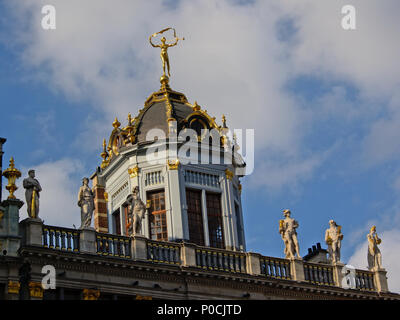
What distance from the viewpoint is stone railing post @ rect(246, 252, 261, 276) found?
149 ft

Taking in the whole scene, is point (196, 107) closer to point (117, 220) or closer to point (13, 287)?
point (117, 220)

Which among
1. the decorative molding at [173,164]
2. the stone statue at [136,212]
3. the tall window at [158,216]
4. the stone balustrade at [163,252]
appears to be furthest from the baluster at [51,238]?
the decorative molding at [173,164]

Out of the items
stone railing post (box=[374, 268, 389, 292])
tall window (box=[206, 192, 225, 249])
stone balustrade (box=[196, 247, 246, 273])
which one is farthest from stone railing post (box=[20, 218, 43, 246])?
stone railing post (box=[374, 268, 389, 292])

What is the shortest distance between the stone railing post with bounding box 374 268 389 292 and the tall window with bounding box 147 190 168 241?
33.1 ft

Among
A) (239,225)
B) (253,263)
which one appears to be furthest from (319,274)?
(239,225)

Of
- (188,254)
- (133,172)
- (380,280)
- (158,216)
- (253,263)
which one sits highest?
(133,172)

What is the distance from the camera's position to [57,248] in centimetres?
4131

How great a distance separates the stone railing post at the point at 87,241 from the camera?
41.9 meters

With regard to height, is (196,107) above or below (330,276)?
above

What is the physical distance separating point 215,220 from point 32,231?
36.9ft

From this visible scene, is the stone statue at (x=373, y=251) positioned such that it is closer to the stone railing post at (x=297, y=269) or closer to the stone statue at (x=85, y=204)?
the stone railing post at (x=297, y=269)

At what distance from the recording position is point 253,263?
45.8 metres
